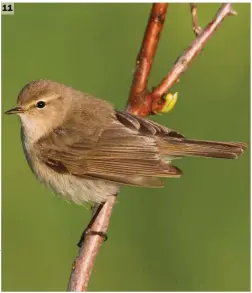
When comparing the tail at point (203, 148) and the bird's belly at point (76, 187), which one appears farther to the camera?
the bird's belly at point (76, 187)

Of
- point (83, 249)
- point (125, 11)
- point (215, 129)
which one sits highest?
point (125, 11)

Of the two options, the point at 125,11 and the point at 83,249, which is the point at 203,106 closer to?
the point at 125,11

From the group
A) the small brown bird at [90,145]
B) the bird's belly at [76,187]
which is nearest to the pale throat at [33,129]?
the small brown bird at [90,145]

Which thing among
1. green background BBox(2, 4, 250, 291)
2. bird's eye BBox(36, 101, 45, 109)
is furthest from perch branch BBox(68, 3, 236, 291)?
green background BBox(2, 4, 250, 291)

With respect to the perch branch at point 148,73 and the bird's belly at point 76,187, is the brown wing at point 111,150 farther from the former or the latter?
the perch branch at point 148,73

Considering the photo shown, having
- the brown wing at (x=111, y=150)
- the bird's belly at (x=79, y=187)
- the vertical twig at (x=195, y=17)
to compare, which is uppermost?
the vertical twig at (x=195, y=17)

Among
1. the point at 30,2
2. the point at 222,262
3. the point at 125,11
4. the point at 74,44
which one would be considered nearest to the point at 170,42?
the point at 125,11

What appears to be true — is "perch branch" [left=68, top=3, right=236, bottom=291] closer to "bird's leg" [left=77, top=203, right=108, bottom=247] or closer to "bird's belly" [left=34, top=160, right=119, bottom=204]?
"bird's leg" [left=77, top=203, right=108, bottom=247]

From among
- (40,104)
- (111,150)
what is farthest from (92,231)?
(40,104)

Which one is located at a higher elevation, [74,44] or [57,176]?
[74,44]
